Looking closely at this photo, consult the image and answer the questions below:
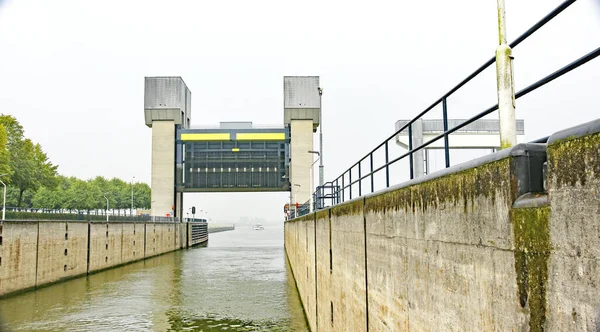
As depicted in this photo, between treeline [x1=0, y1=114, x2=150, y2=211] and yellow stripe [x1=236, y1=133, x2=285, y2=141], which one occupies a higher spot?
yellow stripe [x1=236, y1=133, x2=285, y2=141]

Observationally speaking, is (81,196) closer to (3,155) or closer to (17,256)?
(3,155)

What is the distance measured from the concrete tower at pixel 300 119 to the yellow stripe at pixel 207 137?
736 centimetres

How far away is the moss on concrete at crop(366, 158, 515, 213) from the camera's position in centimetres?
293

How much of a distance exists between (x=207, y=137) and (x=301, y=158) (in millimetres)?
11048

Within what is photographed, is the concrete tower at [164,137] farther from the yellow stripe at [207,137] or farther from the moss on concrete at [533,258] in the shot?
the moss on concrete at [533,258]

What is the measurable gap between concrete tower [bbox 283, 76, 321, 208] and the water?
25059 millimetres

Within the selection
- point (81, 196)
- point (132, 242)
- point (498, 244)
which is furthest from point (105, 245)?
point (81, 196)

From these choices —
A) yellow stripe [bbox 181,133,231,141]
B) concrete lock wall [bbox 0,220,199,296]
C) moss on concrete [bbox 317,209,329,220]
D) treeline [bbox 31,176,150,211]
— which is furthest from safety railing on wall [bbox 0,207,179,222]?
treeline [bbox 31,176,150,211]

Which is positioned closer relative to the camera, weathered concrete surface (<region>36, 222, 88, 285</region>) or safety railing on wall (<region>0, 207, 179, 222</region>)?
safety railing on wall (<region>0, 207, 179, 222</region>)

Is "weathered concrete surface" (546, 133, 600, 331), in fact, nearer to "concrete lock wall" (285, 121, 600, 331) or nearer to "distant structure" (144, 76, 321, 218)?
"concrete lock wall" (285, 121, 600, 331)

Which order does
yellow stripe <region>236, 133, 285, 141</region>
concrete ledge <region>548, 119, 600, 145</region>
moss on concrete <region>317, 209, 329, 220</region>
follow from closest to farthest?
1. concrete ledge <region>548, 119, 600, 145</region>
2. moss on concrete <region>317, 209, 329, 220</region>
3. yellow stripe <region>236, 133, 285, 141</region>

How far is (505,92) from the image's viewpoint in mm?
3496

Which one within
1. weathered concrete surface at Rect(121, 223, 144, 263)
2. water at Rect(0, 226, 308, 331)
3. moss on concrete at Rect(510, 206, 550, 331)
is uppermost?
moss on concrete at Rect(510, 206, 550, 331)

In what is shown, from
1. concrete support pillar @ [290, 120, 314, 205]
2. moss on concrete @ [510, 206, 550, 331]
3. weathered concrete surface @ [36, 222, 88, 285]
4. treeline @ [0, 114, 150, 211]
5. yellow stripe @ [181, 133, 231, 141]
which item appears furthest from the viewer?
yellow stripe @ [181, 133, 231, 141]
